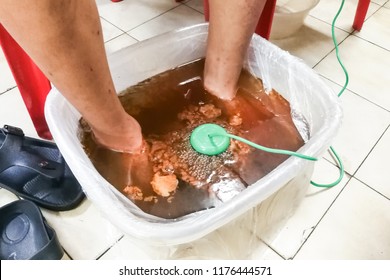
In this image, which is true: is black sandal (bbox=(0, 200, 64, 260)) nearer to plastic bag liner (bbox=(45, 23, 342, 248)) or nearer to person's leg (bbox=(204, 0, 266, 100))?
plastic bag liner (bbox=(45, 23, 342, 248))

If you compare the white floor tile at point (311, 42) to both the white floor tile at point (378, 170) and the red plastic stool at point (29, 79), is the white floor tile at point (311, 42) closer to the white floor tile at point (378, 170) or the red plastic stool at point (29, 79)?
the white floor tile at point (378, 170)

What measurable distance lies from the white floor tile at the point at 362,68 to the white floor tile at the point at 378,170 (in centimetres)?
17

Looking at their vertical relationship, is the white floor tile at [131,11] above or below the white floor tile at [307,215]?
above

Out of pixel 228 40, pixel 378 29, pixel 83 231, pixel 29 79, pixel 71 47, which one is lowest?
pixel 83 231

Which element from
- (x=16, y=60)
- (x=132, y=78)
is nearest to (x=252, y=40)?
(x=132, y=78)

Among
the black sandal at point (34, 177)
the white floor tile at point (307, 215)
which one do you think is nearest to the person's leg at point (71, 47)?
the black sandal at point (34, 177)

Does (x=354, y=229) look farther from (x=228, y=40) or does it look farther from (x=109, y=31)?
(x=109, y=31)

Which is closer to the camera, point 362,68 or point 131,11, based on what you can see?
point 362,68

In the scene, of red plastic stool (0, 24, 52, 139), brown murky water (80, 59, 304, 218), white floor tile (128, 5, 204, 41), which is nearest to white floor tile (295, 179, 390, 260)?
brown murky water (80, 59, 304, 218)

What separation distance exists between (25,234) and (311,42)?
1.05m

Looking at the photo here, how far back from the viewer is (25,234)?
71cm

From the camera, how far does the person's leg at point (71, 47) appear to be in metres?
0.43

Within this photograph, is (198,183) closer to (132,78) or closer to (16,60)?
(132,78)

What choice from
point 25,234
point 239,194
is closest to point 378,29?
point 239,194
